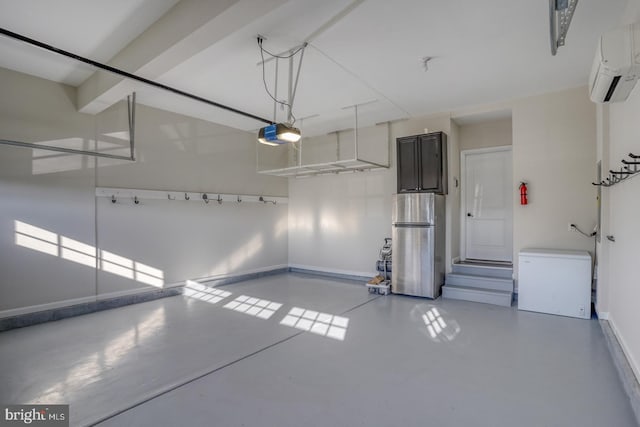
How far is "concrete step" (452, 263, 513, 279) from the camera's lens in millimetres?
5090

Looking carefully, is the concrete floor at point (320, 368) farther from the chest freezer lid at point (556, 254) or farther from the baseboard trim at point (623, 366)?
the chest freezer lid at point (556, 254)

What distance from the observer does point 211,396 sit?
2434mm

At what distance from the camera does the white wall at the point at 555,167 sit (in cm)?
442

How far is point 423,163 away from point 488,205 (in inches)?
61.5

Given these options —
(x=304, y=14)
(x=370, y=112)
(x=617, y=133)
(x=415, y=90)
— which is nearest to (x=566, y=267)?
(x=617, y=133)

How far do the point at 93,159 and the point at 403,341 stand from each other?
4845mm

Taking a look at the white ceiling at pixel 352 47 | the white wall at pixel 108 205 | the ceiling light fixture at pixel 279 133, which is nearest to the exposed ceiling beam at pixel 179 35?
the white ceiling at pixel 352 47

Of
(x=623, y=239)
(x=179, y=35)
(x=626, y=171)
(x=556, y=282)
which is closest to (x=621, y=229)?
(x=623, y=239)

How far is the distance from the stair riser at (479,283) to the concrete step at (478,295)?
9 centimetres

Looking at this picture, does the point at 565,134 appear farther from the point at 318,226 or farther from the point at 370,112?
the point at 318,226

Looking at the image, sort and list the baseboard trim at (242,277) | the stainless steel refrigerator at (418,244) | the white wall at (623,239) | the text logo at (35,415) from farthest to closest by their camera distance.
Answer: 1. the baseboard trim at (242,277)
2. the stainless steel refrigerator at (418,244)
3. the white wall at (623,239)
4. the text logo at (35,415)

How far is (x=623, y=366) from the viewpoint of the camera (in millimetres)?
2615

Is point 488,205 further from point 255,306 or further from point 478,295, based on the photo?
point 255,306

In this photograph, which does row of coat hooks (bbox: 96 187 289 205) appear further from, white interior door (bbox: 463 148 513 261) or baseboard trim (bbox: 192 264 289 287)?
white interior door (bbox: 463 148 513 261)
